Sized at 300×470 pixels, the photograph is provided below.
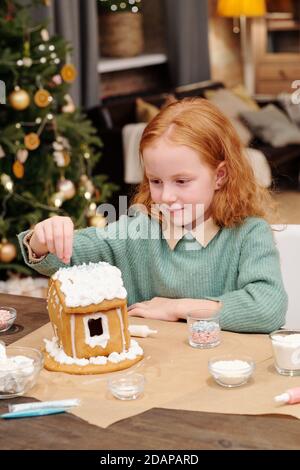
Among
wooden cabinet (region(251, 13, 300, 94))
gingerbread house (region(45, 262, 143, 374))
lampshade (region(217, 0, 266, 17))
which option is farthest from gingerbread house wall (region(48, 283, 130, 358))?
wooden cabinet (region(251, 13, 300, 94))

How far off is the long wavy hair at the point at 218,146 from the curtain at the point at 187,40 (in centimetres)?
542

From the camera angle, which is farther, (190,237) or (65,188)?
(65,188)

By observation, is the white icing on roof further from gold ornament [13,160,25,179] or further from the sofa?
the sofa

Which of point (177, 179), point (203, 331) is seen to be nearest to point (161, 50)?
point (177, 179)

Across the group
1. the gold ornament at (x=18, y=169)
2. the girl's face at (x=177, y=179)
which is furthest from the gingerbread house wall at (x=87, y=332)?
the gold ornament at (x=18, y=169)

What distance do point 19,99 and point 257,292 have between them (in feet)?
8.11

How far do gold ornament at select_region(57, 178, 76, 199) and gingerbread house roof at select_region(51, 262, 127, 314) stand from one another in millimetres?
2725

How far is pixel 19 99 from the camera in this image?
4.02 m

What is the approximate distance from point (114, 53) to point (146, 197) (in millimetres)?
4712

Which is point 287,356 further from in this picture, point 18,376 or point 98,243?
point 98,243

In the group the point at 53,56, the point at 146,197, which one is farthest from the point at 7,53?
the point at 146,197

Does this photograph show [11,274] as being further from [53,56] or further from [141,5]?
[141,5]

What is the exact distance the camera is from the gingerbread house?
1.54 meters

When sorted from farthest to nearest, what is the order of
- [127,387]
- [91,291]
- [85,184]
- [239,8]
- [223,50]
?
1. [223,50]
2. [239,8]
3. [85,184]
4. [91,291]
5. [127,387]
